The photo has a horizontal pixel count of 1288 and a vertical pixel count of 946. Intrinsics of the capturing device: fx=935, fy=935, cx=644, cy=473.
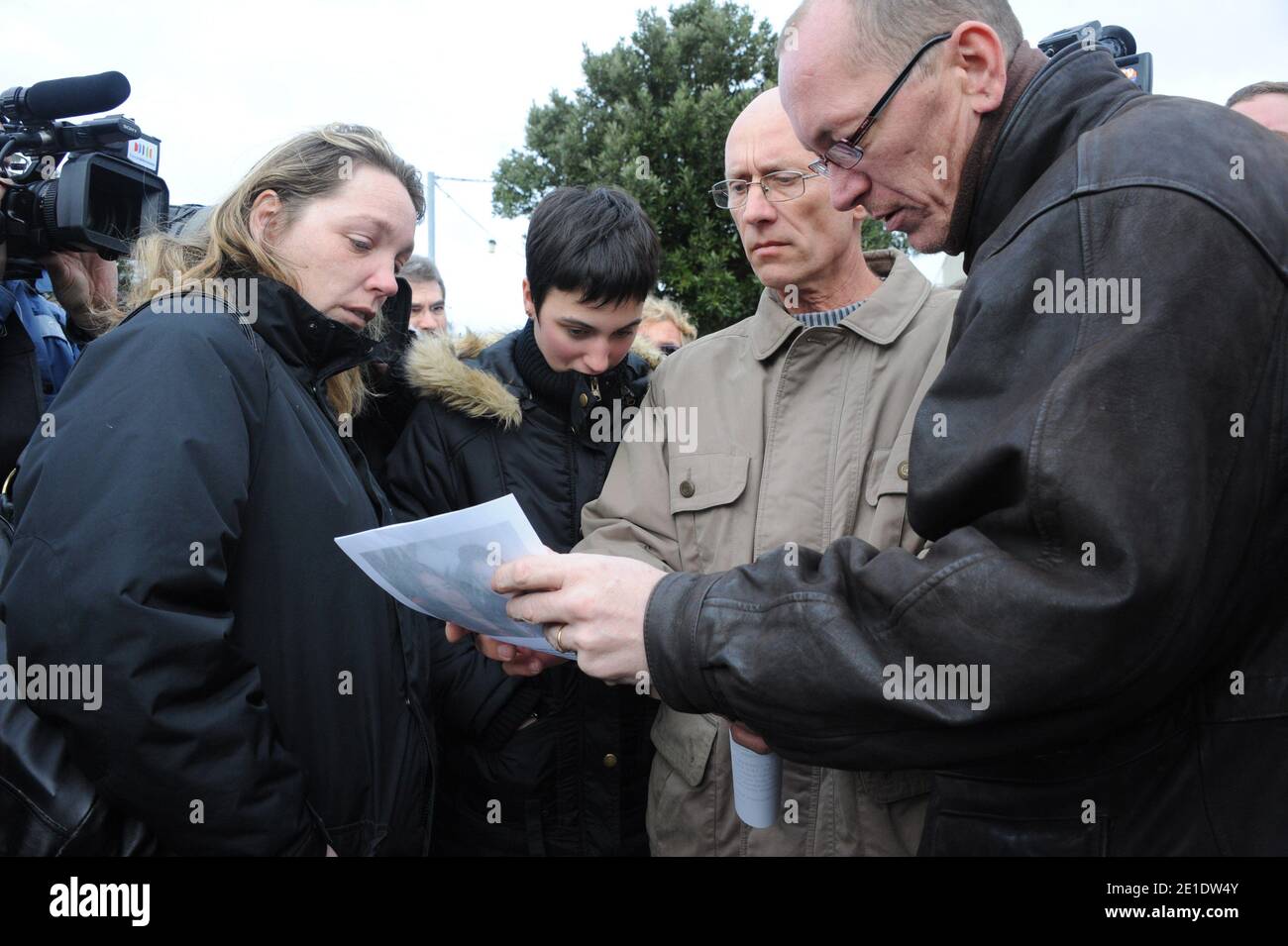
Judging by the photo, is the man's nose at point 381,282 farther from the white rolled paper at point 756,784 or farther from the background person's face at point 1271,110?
the background person's face at point 1271,110

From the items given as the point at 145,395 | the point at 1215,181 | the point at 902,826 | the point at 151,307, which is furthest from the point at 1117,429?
the point at 151,307

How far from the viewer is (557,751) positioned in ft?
8.09

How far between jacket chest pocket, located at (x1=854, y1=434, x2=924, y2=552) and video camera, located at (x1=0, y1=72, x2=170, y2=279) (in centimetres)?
203

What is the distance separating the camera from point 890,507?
1938mm

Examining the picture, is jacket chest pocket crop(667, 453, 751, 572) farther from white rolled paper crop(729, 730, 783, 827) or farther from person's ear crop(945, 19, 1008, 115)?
person's ear crop(945, 19, 1008, 115)

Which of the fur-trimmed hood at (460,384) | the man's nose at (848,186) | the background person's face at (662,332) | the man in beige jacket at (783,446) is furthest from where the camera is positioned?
the background person's face at (662,332)

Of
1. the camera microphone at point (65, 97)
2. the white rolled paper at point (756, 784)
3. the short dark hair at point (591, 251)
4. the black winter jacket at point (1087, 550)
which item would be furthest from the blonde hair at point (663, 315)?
the black winter jacket at point (1087, 550)

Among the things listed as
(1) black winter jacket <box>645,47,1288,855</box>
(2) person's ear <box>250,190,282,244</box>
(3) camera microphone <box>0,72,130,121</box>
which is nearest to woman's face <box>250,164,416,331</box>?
(2) person's ear <box>250,190,282,244</box>

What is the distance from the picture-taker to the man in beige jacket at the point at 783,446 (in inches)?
77.0

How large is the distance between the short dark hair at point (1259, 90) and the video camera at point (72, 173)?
368 cm

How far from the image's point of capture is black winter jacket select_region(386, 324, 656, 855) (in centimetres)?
246

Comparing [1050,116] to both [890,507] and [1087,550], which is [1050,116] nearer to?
[1087,550]

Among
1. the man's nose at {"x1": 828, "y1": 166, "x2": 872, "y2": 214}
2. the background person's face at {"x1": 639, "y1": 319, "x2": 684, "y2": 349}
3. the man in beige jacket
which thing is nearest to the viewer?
the man's nose at {"x1": 828, "y1": 166, "x2": 872, "y2": 214}

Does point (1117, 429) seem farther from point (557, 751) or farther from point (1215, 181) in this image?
point (557, 751)
